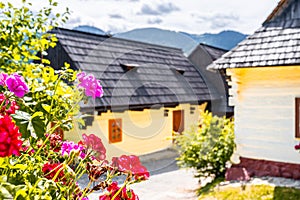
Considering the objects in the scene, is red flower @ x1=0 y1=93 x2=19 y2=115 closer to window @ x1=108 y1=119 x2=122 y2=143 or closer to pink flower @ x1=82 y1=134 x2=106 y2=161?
pink flower @ x1=82 y1=134 x2=106 y2=161

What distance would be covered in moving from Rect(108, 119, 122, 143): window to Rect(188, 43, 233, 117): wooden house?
4.81 meters

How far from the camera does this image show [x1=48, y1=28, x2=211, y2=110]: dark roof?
34.5ft

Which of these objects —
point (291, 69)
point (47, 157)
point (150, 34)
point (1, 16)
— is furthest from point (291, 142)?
point (47, 157)

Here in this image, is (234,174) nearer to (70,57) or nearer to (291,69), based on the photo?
(291,69)

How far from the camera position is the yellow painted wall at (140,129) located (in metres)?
9.86

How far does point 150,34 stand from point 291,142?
3.15 meters

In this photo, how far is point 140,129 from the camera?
1176cm

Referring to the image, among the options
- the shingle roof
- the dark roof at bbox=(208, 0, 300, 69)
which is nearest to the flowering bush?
the dark roof at bbox=(208, 0, 300, 69)

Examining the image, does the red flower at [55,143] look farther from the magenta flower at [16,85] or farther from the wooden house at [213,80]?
the wooden house at [213,80]

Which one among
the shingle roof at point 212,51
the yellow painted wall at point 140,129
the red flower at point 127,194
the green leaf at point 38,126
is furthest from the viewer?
the shingle roof at point 212,51

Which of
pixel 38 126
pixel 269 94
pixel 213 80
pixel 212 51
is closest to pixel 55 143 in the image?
pixel 38 126

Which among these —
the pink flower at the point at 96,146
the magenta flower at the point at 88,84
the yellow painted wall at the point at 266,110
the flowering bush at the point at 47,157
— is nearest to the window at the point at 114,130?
the yellow painted wall at the point at 266,110

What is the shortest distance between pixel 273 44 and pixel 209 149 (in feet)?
7.40

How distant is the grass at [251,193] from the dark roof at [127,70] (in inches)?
159
